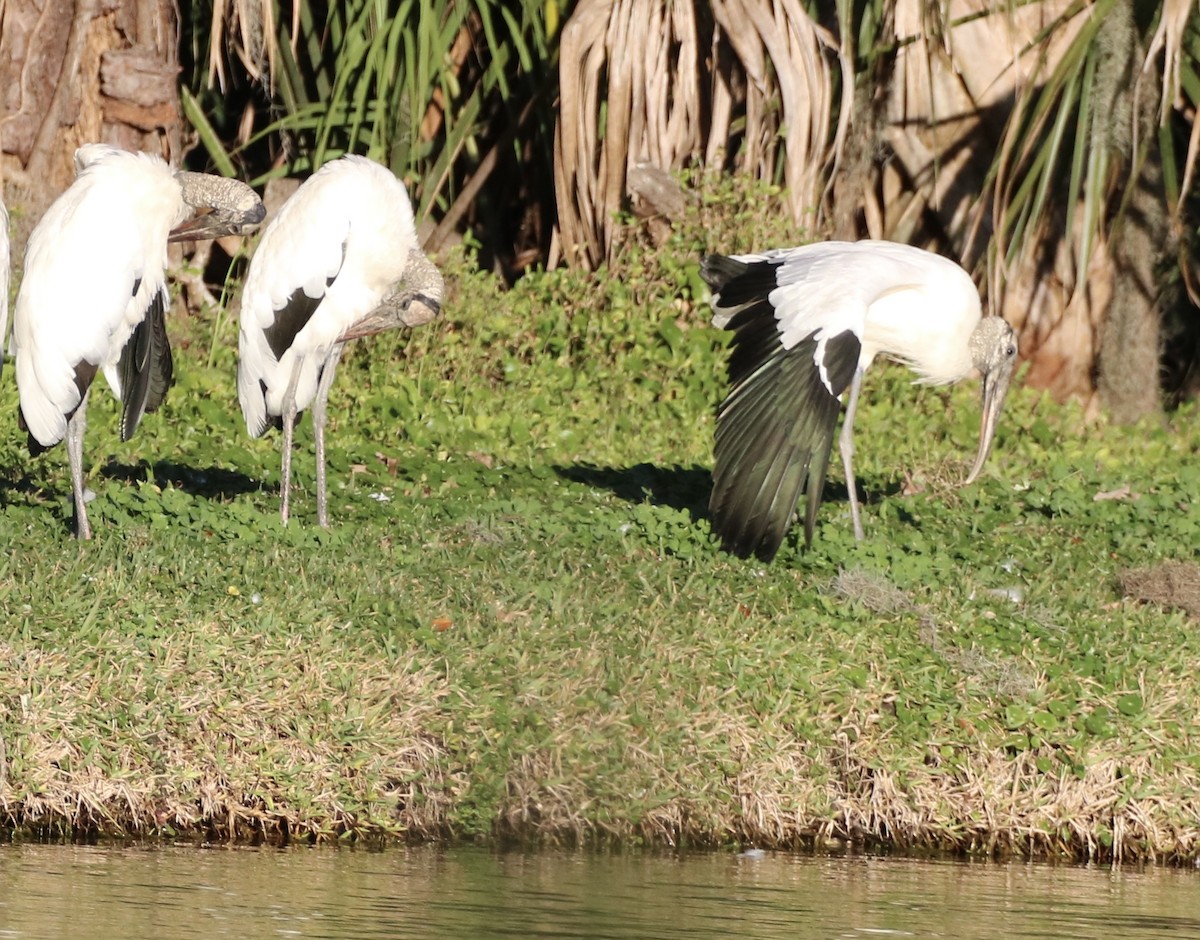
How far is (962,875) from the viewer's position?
4.81 m

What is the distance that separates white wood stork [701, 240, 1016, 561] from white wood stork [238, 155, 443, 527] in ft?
3.99

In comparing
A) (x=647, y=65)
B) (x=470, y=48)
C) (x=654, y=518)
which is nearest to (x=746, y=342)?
(x=654, y=518)

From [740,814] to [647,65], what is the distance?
6018 millimetres

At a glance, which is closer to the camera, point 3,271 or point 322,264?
point 3,271

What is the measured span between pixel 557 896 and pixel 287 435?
3394 millimetres

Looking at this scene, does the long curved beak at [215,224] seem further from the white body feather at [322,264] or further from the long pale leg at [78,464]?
the long pale leg at [78,464]

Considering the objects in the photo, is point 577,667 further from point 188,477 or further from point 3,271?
point 188,477

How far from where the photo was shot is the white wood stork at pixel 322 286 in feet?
23.4

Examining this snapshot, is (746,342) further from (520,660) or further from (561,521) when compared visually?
(520,660)

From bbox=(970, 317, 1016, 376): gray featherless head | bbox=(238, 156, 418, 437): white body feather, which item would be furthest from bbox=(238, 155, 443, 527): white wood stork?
bbox=(970, 317, 1016, 376): gray featherless head

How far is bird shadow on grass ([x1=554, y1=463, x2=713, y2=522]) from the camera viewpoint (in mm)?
7621

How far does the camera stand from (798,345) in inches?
249

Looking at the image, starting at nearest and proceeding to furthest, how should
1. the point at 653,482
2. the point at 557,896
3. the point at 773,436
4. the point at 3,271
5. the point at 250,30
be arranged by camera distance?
the point at 557,896 < the point at 773,436 < the point at 3,271 < the point at 653,482 < the point at 250,30

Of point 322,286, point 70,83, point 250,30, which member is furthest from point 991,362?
point 70,83
